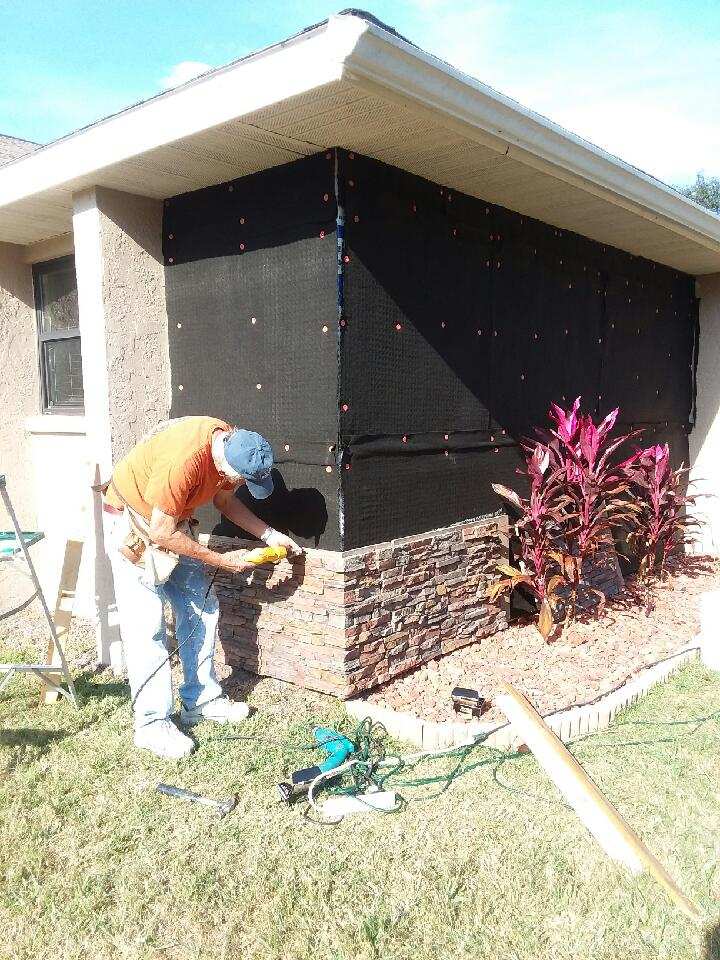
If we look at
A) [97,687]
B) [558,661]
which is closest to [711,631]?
[558,661]

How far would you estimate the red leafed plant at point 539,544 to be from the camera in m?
5.26

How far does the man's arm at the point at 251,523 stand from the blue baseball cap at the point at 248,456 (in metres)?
0.50

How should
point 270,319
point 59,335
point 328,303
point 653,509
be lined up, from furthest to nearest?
point 653,509 → point 59,335 → point 270,319 → point 328,303

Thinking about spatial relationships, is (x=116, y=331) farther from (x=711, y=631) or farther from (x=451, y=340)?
(x=711, y=631)

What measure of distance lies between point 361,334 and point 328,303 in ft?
0.88

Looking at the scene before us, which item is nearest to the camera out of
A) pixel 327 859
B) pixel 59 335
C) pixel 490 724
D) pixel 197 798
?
pixel 327 859

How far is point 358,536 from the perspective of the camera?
4309 mm

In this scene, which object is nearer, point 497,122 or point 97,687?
point 497,122

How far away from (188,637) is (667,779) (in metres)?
2.58

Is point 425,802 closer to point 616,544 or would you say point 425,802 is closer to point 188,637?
point 188,637

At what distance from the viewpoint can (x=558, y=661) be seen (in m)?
4.98

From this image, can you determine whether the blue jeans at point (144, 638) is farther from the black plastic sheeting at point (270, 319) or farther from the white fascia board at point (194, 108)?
the white fascia board at point (194, 108)

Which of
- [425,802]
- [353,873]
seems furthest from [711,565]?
[353,873]

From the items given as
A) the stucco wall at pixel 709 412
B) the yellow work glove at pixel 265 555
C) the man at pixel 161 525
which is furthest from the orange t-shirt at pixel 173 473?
the stucco wall at pixel 709 412
